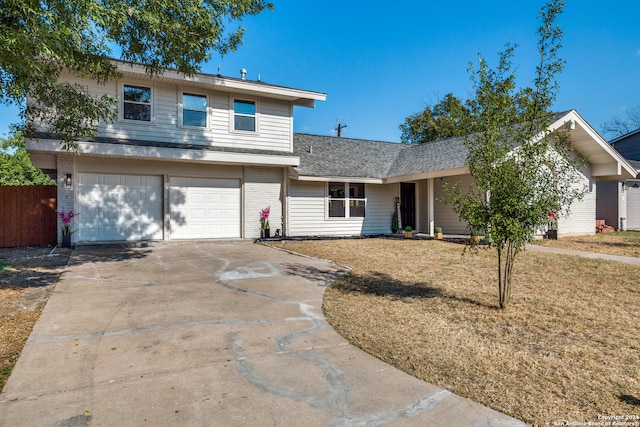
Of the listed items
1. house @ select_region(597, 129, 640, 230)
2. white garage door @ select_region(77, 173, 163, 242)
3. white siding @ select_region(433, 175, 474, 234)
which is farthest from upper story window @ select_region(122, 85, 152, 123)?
house @ select_region(597, 129, 640, 230)

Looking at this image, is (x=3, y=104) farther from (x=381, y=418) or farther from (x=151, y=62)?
(x=381, y=418)

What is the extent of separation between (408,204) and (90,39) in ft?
46.3

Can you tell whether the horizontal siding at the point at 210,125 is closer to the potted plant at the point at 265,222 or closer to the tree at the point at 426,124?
the potted plant at the point at 265,222

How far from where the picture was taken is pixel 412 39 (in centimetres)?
1922

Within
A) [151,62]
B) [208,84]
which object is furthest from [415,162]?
[151,62]

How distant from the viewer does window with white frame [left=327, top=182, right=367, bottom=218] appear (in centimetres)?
1571

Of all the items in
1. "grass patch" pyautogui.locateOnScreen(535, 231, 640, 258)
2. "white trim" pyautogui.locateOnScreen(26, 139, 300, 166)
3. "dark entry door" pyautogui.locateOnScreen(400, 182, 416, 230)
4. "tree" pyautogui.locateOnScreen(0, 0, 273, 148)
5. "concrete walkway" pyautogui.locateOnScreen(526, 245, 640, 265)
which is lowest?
"concrete walkway" pyautogui.locateOnScreen(526, 245, 640, 265)

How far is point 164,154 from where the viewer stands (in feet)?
37.8

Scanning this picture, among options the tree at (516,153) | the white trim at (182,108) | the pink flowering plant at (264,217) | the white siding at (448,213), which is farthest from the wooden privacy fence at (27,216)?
the white siding at (448,213)

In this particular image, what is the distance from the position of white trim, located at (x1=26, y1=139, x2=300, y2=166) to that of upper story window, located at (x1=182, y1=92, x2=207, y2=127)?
1.50 metres

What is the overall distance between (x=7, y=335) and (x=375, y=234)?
1367cm

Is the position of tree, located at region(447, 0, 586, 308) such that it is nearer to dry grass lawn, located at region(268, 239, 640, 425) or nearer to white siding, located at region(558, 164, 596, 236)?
dry grass lawn, located at region(268, 239, 640, 425)

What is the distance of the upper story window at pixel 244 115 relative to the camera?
13.5m

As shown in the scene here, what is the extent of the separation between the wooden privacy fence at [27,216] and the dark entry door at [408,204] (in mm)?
13910
